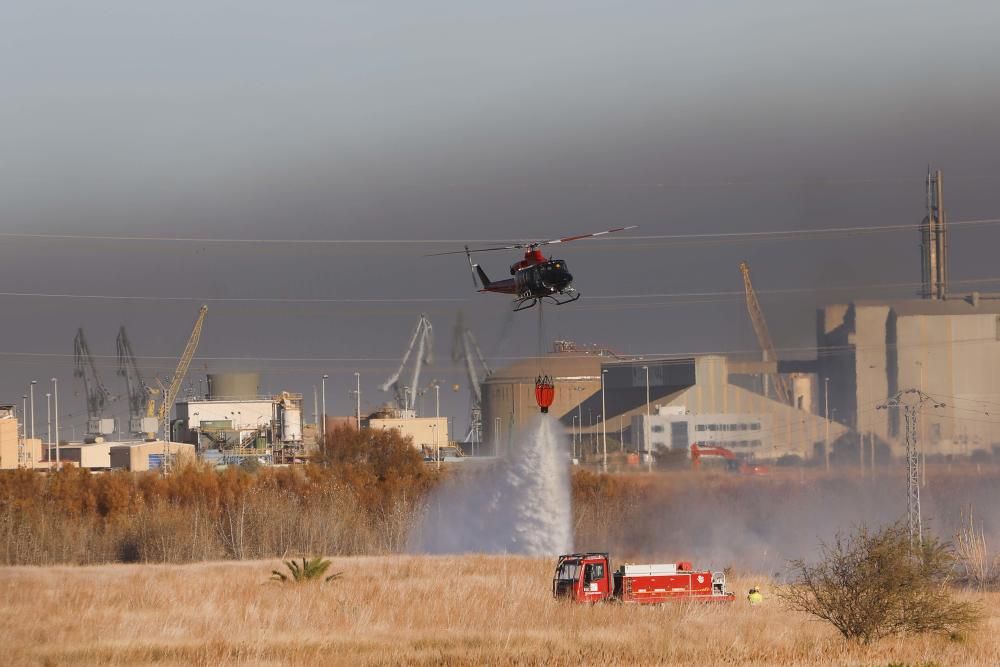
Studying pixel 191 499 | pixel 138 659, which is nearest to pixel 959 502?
pixel 191 499

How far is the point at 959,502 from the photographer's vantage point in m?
145

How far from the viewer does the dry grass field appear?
47.8 metres

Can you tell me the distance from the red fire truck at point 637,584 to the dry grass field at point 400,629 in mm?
992

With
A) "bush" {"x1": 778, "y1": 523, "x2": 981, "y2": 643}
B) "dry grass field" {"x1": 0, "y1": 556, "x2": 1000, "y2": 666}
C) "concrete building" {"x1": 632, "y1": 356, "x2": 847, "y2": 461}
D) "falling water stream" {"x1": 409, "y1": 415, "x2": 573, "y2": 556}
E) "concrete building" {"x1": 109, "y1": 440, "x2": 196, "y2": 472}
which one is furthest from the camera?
"concrete building" {"x1": 632, "y1": 356, "x2": 847, "y2": 461}

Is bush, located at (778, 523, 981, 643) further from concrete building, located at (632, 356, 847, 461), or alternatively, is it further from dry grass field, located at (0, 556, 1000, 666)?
concrete building, located at (632, 356, 847, 461)

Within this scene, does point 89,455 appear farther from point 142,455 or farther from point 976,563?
point 976,563

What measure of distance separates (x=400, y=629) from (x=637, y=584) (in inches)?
A: 411

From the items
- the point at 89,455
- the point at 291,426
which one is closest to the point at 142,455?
the point at 89,455

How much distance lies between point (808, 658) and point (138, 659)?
22.5m

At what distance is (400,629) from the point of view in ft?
182

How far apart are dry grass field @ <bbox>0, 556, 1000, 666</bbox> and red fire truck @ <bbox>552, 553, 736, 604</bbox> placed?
0.99 m

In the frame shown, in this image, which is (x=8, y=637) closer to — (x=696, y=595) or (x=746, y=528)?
(x=696, y=595)

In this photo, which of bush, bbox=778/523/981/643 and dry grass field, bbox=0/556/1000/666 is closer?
dry grass field, bbox=0/556/1000/666

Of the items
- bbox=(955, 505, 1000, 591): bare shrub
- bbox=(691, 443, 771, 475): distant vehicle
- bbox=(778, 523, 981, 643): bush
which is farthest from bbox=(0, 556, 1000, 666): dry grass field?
bbox=(691, 443, 771, 475): distant vehicle
